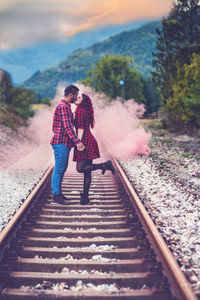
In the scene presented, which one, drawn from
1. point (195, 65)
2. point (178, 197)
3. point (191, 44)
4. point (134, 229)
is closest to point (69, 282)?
point (134, 229)

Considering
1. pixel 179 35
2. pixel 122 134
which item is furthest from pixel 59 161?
pixel 179 35

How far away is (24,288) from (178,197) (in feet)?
12.0

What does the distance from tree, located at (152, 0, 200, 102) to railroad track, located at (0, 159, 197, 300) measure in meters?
16.4

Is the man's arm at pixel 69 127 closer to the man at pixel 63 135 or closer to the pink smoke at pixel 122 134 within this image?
the man at pixel 63 135

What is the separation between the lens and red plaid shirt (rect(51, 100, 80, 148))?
4621 millimetres

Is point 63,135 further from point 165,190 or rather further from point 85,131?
point 165,190

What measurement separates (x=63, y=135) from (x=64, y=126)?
0.86 ft

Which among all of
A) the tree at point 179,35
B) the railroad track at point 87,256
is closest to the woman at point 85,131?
the railroad track at point 87,256

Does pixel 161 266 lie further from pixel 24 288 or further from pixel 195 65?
pixel 195 65

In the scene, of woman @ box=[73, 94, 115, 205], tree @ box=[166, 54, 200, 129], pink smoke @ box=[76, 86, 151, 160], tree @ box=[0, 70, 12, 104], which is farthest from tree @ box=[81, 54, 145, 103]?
woman @ box=[73, 94, 115, 205]

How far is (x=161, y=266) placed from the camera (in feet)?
9.88

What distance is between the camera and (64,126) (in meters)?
4.64

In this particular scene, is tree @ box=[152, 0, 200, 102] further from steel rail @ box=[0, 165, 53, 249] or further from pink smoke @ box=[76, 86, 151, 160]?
steel rail @ box=[0, 165, 53, 249]

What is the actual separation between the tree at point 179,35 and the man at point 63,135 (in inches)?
618
